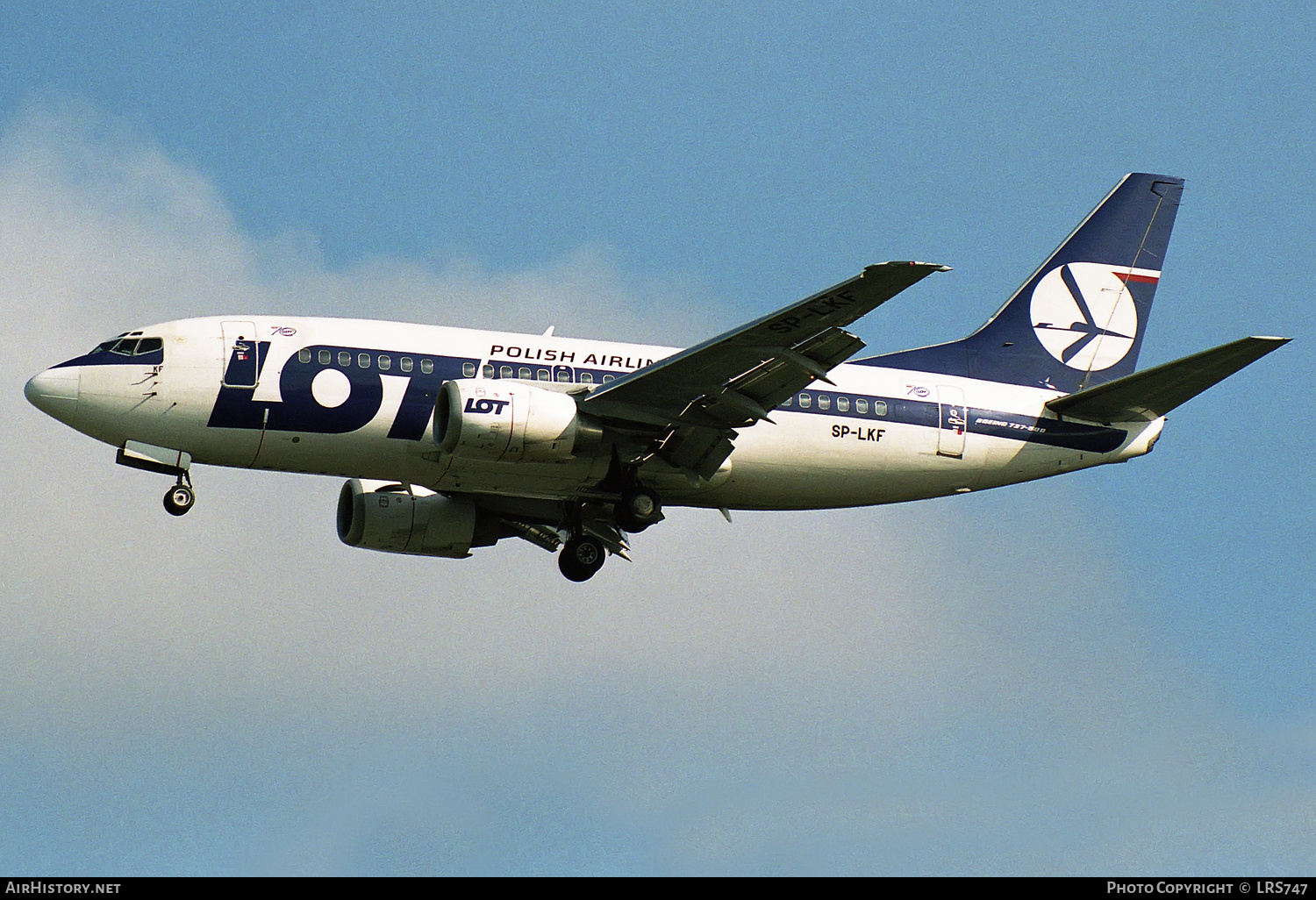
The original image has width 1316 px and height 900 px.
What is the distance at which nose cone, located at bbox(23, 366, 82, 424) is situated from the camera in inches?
1321

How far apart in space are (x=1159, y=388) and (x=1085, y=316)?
5.49 meters

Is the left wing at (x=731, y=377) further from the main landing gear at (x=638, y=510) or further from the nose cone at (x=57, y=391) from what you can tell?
the nose cone at (x=57, y=391)

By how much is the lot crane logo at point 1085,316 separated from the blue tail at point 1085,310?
0.02 m

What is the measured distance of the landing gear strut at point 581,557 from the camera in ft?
124

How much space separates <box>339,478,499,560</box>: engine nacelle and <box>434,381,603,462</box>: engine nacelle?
632 cm

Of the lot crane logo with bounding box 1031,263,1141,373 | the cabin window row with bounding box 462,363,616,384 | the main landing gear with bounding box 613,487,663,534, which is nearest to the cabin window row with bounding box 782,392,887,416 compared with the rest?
the main landing gear with bounding box 613,487,663,534

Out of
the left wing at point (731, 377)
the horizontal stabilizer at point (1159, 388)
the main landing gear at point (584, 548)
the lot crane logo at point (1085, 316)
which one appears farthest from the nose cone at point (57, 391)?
the lot crane logo at point (1085, 316)

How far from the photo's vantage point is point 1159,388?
121 feet

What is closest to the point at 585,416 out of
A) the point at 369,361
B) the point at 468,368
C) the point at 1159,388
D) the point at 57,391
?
the point at 468,368

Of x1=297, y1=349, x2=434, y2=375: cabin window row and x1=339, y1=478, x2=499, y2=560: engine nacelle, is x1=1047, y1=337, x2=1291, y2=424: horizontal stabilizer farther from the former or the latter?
x1=297, y1=349, x2=434, y2=375: cabin window row

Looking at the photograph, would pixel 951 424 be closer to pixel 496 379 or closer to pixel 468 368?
pixel 496 379

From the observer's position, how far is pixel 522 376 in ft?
114
